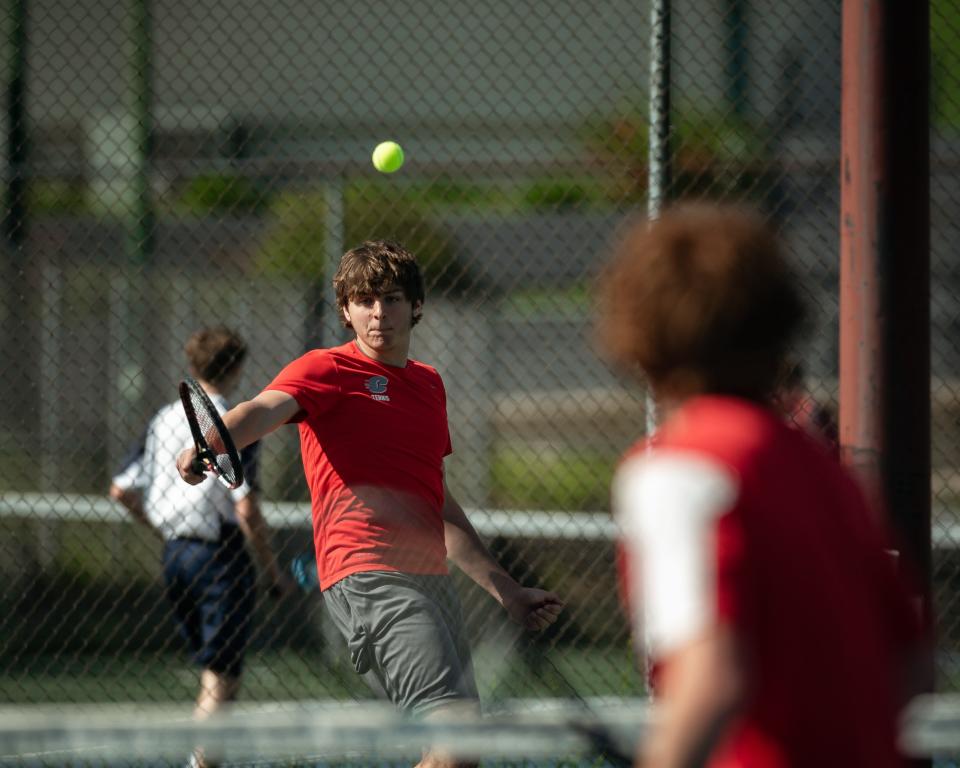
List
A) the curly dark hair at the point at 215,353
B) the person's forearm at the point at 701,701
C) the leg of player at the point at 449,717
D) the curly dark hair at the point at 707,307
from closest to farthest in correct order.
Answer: the person's forearm at the point at 701,701
the curly dark hair at the point at 707,307
the leg of player at the point at 449,717
the curly dark hair at the point at 215,353

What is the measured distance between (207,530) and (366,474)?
5.34 feet

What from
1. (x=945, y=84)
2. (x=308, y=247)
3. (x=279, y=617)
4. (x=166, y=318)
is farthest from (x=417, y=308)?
(x=945, y=84)

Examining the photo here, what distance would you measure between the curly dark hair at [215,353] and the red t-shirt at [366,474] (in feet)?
4.34

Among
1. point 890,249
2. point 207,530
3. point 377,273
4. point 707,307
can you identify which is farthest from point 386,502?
point 707,307

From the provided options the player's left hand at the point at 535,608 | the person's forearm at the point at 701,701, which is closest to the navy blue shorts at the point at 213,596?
the player's left hand at the point at 535,608

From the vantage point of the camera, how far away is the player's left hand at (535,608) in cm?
284

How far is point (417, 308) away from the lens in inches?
124

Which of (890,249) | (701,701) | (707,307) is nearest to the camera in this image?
(701,701)

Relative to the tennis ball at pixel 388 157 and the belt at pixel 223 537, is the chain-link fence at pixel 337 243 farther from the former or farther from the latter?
the belt at pixel 223 537

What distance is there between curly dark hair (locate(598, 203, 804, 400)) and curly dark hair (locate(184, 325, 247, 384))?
310 centimetres

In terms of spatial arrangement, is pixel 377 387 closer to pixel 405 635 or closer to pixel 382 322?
pixel 382 322

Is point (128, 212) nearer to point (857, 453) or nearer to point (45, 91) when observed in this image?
point (45, 91)

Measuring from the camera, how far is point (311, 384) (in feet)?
9.41

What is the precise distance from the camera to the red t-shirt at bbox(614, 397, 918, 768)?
3.78 feet
